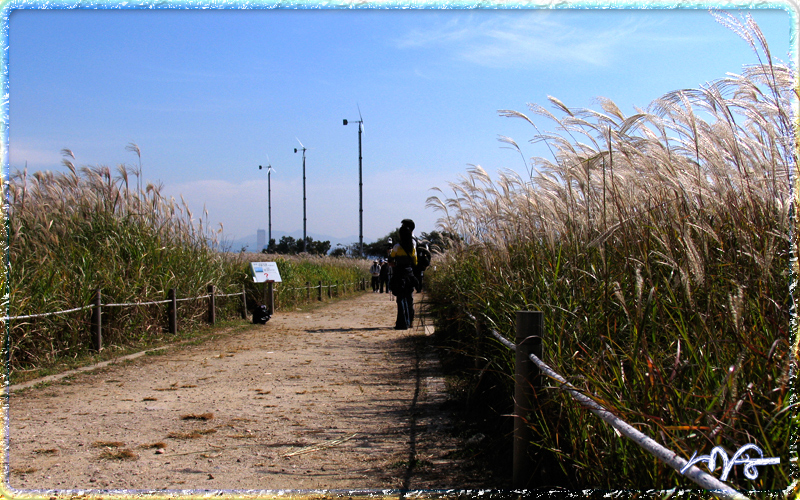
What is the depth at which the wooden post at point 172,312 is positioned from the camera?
328 inches

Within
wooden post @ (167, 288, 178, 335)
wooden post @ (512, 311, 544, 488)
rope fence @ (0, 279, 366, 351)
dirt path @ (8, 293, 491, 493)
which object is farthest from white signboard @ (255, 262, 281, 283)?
wooden post @ (512, 311, 544, 488)

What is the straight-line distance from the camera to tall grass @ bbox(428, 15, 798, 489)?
62.8 inches

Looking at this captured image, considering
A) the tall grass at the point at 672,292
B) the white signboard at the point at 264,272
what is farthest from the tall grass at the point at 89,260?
the tall grass at the point at 672,292

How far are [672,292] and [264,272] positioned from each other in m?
10.9

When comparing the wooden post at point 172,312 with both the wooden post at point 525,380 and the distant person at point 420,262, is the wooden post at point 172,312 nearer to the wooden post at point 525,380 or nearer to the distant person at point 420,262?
the distant person at point 420,262

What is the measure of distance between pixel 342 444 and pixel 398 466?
0.49 meters

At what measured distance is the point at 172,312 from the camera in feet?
27.5

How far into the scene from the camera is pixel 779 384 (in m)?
1.52

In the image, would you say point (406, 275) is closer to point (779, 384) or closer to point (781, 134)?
point (781, 134)

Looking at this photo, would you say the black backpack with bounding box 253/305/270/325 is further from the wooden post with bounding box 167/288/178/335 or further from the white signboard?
the wooden post with bounding box 167/288/178/335

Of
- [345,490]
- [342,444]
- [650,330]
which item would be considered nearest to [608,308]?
[650,330]

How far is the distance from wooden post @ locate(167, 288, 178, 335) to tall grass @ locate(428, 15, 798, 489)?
557 centimetres

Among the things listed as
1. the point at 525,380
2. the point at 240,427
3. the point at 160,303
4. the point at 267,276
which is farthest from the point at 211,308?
the point at 525,380

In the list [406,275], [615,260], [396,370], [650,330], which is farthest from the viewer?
[406,275]
